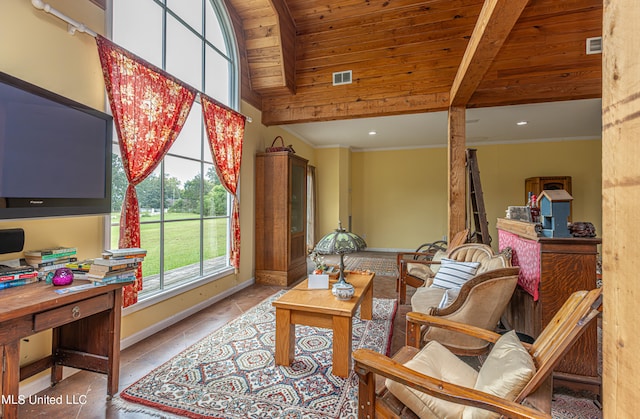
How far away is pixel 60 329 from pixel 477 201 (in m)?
4.09

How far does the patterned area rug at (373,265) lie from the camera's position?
Result: 535cm

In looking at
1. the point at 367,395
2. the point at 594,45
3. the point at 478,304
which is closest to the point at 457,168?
the point at 594,45

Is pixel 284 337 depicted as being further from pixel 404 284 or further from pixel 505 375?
pixel 404 284

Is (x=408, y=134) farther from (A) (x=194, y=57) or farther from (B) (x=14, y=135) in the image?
(B) (x=14, y=135)

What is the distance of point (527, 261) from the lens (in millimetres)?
2203

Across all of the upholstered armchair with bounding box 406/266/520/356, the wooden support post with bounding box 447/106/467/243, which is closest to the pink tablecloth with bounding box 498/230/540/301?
the upholstered armchair with bounding box 406/266/520/356

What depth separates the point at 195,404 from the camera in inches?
67.3

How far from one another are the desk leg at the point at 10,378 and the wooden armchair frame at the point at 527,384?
1425 millimetres

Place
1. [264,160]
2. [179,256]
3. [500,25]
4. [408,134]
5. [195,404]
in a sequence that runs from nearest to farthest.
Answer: [195,404] → [500,25] → [179,256] → [264,160] → [408,134]

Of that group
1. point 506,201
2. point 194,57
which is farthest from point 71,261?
point 506,201

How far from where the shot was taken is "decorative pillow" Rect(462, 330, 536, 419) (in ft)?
3.32

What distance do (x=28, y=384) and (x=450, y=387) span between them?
241 centimetres

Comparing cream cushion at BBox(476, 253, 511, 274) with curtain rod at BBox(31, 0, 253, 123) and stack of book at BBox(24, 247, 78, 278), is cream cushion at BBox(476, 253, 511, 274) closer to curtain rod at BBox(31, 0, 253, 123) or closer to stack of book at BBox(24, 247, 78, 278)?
stack of book at BBox(24, 247, 78, 278)

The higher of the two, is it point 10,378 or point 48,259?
point 48,259
